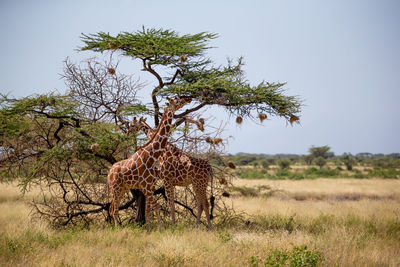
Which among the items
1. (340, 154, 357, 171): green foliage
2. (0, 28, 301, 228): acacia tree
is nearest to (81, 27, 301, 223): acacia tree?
(0, 28, 301, 228): acacia tree

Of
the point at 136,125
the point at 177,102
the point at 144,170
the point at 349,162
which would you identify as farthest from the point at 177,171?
the point at 349,162

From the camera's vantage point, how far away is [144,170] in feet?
22.8

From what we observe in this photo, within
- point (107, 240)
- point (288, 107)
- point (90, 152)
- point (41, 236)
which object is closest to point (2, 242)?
point (41, 236)

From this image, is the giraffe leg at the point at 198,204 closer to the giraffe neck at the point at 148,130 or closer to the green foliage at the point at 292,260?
the giraffe neck at the point at 148,130

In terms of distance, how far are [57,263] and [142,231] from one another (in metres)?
2.43

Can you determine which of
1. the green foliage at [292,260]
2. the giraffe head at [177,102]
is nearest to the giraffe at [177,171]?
the giraffe head at [177,102]

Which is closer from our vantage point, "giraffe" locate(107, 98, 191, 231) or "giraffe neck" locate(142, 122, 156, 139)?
"giraffe" locate(107, 98, 191, 231)

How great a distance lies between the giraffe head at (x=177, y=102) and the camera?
7195mm

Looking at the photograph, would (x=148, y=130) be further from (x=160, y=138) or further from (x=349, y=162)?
(x=349, y=162)

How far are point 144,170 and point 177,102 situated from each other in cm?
166

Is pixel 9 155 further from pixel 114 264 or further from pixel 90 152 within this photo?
pixel 114 264

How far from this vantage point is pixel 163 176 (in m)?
7.63

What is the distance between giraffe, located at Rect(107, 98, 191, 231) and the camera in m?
6.93

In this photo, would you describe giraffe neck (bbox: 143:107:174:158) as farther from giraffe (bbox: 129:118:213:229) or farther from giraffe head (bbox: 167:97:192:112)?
giraffe (bbox: 129:118:213:229)
